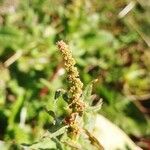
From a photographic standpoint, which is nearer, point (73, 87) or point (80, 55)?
point (73, 87)

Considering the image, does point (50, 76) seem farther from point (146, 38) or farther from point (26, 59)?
point (146, 38)

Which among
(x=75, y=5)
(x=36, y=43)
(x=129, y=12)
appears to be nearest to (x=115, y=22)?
(x=129, y=12)

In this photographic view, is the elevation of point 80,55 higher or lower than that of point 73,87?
higher

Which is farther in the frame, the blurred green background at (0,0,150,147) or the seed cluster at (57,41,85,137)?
the blurred green background at (0,0,150,147)

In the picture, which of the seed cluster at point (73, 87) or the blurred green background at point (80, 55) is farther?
the blurred green background at point (80, 55)
